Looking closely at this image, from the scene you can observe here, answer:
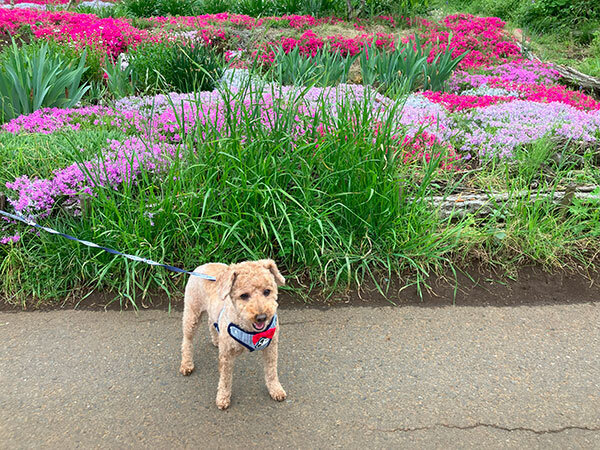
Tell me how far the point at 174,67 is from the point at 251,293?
15.9 feet

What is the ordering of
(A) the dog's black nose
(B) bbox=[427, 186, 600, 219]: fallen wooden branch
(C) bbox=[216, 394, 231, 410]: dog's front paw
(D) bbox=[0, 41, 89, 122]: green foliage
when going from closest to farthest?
(A) the dog's black nose
(C) bbox=[216, 394, 231, 410]: dog's front paw
(B) bbox=[427, 186, 600, 219]: fallen wooden branch
(D) bbox=[0, 41, 89, 122]: green foliage

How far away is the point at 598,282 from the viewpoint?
143 inches

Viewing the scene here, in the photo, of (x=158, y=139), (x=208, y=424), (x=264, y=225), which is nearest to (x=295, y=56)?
(x=158, y=139)

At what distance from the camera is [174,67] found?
19.7 feet

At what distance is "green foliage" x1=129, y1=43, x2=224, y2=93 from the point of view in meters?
5.98

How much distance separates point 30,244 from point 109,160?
90 cm

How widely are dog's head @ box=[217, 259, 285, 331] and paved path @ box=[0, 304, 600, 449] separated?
0.70 m

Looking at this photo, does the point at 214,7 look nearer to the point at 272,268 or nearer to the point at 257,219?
the point at 257,219

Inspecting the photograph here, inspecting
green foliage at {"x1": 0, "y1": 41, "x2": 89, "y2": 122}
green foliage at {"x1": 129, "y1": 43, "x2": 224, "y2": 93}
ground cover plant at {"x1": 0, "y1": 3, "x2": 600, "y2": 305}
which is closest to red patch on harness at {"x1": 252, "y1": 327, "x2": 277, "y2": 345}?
ground cover plant at {"x1": 0, "y1": 3, "x2": 600, "y2": 305}

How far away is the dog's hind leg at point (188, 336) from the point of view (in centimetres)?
256

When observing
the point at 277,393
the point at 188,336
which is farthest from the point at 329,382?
the point at 188,336

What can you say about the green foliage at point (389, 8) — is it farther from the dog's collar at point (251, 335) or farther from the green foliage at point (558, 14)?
the dog's collar at point (251, 335)

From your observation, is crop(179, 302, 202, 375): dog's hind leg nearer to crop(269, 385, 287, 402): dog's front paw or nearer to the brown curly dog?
the brown curly dog

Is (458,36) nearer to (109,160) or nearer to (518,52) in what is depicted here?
(518,52)
